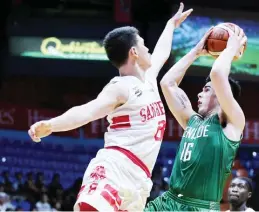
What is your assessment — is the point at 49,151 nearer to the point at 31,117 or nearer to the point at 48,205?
the point at 31,117

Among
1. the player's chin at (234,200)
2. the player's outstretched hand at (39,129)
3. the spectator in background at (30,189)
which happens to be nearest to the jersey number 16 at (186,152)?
the player's outstretched hand at (39,129)

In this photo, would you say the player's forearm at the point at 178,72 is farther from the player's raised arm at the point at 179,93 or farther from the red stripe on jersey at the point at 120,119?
the red stripe on jersey at the point at 120,119

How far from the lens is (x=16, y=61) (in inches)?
582

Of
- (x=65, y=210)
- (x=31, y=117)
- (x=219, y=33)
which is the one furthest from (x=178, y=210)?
(x=31, y=117)

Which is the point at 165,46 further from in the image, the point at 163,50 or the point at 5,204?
the point at 5,204

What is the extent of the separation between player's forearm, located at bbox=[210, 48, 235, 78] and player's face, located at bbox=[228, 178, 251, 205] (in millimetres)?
2704

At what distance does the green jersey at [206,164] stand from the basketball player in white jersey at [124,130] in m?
0.21

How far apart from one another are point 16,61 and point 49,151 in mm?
2321

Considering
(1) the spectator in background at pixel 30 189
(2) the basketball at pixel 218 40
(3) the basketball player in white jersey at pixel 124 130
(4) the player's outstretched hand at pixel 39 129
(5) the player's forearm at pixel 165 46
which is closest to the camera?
(4) the player's outstretched hand at pixel 39 129

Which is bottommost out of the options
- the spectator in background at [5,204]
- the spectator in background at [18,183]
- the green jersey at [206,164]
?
the spectator in background at [5,204]

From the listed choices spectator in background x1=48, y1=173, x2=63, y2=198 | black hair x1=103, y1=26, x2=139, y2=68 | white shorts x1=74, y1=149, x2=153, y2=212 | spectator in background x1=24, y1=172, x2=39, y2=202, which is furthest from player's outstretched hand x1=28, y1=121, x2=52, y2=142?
spectator in background x1=48, y1=173, x2=63, y2=198

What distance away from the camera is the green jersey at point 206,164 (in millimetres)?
4328

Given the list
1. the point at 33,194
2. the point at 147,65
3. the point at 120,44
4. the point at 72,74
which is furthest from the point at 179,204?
the point at 72,74

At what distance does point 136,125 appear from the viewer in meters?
4.34
